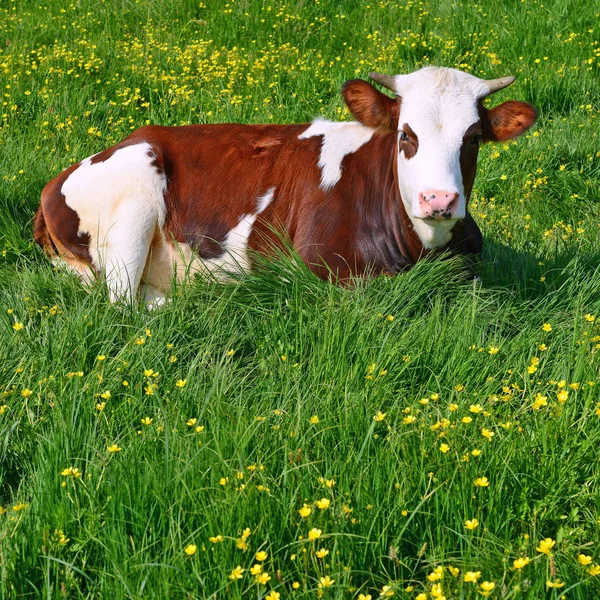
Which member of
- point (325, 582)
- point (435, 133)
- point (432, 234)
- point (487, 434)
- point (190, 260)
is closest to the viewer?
point (325, 582)

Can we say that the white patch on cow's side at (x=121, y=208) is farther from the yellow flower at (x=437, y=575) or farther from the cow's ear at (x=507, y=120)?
the yellow flower at (x=437, y=575)

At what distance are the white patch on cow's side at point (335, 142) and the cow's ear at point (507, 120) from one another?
659 mm

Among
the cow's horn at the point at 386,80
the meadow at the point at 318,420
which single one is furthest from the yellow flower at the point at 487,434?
the cow's horn at the point at 386,80

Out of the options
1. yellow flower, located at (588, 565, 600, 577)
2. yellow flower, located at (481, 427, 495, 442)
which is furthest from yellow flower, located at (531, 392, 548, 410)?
yellow flower, located at (588, 565, 600, 577)

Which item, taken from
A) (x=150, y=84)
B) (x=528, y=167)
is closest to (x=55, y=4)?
(x=150, y=84)

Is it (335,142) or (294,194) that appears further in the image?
(335,142)

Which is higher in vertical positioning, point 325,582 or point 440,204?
point 440,204

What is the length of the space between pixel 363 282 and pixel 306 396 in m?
1.23

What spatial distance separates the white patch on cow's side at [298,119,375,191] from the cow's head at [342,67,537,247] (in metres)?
0.24

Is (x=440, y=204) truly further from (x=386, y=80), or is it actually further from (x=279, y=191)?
(x=279, y=191)

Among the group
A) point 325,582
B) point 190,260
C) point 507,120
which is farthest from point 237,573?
point 507,120

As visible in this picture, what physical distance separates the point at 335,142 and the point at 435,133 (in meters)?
0.94

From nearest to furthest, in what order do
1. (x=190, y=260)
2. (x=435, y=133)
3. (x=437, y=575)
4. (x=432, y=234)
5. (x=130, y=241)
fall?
(x=437, y=575)
(x=435, y=133)
(x=432, y=234)
(x=190, y=260)
(x=130, y=241)

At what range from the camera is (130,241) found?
521cm
